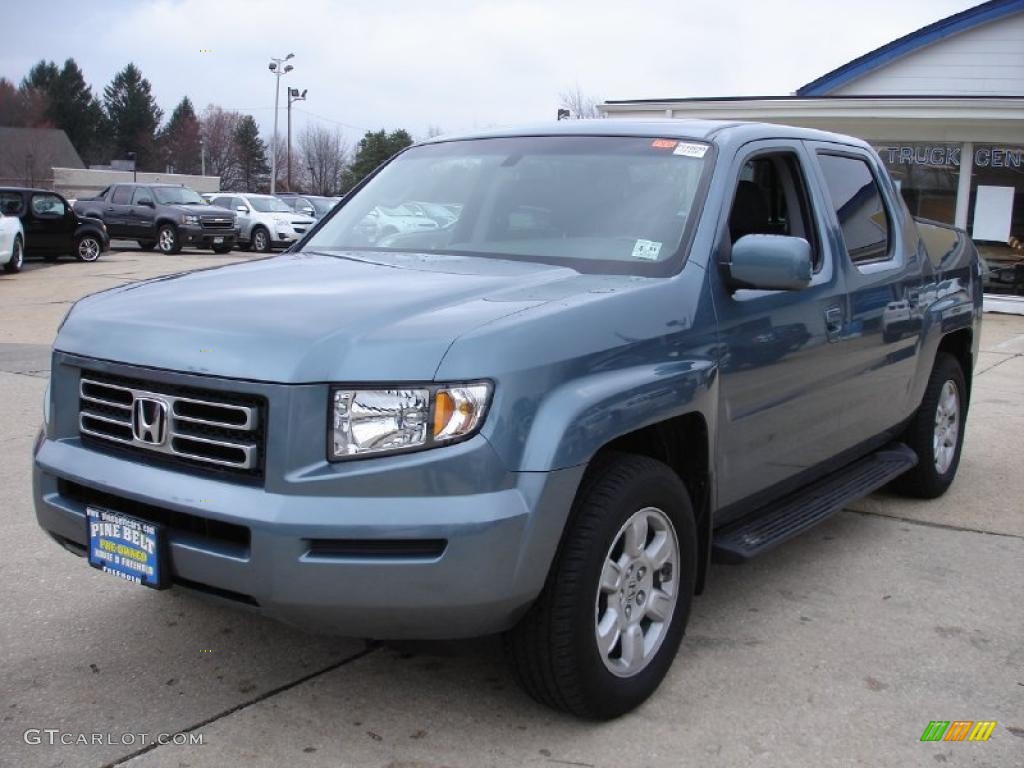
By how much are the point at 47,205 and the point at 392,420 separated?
72.5 feet

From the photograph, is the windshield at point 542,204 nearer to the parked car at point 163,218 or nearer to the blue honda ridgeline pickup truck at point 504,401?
the blue honda ridgeline pickup truck at point 504,401

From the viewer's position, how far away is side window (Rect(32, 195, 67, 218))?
22.1 meters

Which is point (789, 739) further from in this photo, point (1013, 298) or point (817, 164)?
point (1013, 298)

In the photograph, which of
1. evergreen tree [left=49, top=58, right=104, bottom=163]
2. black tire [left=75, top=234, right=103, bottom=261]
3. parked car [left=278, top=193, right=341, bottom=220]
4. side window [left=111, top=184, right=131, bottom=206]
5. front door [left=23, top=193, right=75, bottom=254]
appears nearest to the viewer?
front door [left=23, top=193, right=75, bottom=254]

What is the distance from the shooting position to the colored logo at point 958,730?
3.18 meters

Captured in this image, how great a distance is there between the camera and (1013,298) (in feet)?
56.2

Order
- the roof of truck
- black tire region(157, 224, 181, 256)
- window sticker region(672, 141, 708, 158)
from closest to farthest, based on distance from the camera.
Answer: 1. window sticker region(672, 141, 708, 158)
2. the roof of truck
3. black tire region(157, 224, 181, 256)

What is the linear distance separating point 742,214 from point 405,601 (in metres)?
2.15

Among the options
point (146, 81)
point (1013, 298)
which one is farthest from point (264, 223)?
point (146, 81)

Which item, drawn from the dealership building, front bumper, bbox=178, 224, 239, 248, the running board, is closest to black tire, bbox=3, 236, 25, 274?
front bumper, bbox=178, 224, 239, 248

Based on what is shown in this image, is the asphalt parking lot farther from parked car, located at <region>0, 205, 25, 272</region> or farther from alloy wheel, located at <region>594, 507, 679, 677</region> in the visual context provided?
parked car, located at <region>0, 205, 25, 272</region>

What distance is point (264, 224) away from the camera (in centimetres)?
2698

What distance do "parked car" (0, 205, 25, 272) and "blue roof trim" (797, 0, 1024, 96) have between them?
Result: 15.6m

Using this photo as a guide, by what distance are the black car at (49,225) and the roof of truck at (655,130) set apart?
19754 mm
